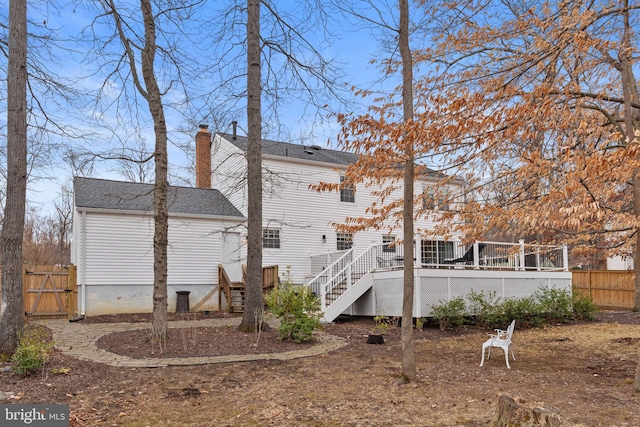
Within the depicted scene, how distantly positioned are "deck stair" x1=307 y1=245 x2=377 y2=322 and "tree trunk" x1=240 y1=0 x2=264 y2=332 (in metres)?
2.53

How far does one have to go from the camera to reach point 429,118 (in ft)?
22.4

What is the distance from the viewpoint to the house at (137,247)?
583 inches

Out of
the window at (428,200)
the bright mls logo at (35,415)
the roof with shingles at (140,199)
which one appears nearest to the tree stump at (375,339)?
the window at (428,200)

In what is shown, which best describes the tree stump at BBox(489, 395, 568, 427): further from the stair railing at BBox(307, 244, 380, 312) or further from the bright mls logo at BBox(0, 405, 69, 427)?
the stair railing at BBox(307, 244, 380, 312)

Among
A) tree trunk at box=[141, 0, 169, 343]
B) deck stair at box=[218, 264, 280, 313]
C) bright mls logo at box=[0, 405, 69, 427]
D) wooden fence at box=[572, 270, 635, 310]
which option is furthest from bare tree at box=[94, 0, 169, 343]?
wooden fence at box=[572, 270, 635, 310]

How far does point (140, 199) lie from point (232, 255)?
3703mm

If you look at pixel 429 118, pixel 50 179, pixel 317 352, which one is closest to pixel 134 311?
pixel 50 179

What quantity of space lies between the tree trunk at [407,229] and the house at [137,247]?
29.6 feet

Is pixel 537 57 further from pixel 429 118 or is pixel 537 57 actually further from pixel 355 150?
pixel 355 150

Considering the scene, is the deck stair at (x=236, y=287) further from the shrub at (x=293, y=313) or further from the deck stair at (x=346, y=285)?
the shrub at (x=293, y=313)

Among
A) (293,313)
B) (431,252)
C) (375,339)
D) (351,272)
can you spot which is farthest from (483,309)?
(293,313)

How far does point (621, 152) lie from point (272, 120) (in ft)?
27.5

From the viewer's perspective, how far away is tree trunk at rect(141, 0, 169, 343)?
8.98 meters

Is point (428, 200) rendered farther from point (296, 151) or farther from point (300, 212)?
point (296, 151)
